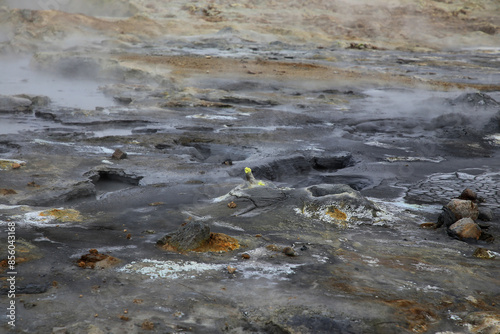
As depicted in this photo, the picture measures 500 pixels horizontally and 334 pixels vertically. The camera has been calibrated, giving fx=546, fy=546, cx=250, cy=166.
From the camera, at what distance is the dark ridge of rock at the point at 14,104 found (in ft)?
31.2

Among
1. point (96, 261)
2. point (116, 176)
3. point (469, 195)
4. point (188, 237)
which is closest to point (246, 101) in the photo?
point (116, 176)

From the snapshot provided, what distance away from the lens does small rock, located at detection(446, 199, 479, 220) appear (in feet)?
16.4

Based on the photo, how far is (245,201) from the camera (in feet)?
17.0

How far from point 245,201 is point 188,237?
1.26 meters

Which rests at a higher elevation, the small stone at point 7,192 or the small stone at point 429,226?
the small stone at point 429,226

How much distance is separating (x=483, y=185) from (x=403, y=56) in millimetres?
16875

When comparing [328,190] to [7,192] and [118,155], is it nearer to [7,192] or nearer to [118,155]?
[118,155]

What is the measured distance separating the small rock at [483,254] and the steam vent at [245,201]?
1cm

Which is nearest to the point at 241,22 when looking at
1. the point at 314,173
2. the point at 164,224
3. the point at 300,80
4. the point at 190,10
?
the point at 190,10

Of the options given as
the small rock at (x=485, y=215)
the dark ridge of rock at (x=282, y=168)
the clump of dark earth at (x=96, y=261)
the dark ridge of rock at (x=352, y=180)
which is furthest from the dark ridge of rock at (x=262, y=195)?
the small rock at (x=485, y=215)

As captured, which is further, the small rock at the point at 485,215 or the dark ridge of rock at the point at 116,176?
the dark ridge of rock at the point at 116,176

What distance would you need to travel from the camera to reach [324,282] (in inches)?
139

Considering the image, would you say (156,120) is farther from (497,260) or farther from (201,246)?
(497,260)

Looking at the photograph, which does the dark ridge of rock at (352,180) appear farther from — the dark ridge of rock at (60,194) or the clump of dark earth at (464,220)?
the dark ridge of rock at (60,194)
